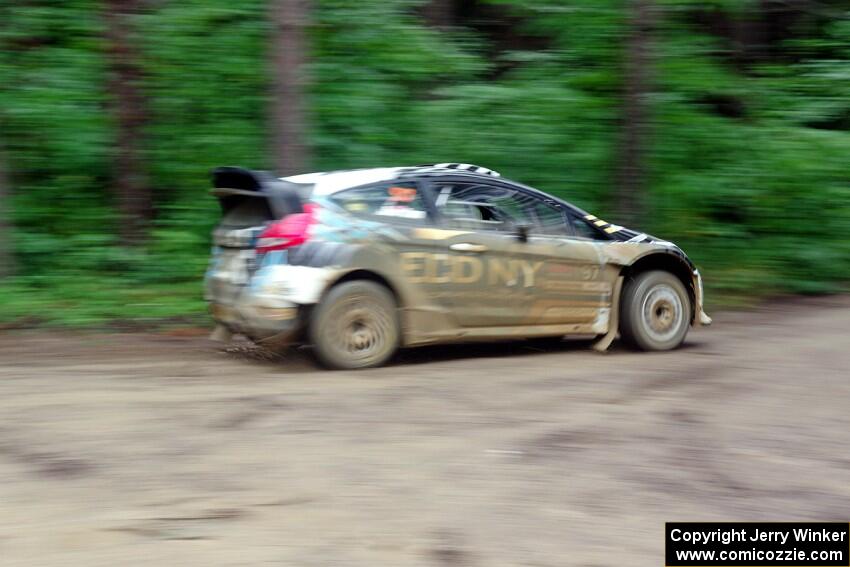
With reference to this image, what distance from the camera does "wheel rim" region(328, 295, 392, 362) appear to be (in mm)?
8289

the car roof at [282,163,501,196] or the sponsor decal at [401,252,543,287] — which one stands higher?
the car roof at [282,163,501,196]

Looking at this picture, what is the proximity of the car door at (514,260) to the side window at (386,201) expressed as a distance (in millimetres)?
202

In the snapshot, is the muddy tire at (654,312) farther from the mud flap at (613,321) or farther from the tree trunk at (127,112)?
the tree trunk at (127,112)

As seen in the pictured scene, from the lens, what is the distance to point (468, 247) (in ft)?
28.7

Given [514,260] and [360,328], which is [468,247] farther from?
[360,328]

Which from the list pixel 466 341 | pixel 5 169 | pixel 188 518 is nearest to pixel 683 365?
pixel 466 341

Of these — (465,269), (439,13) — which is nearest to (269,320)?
(465,269)

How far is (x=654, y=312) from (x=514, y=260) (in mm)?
1607

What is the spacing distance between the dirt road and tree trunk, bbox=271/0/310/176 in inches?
147

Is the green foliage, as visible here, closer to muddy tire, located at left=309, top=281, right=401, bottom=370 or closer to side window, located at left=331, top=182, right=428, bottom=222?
side window, located at left=331, top=182, right=428, bottom=222

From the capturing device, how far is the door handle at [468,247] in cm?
871

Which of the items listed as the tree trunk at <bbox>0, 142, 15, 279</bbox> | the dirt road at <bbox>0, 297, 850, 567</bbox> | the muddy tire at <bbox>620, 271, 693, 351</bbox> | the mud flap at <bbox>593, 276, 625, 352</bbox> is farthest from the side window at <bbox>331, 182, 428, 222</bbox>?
the tree trunk at <bbox>0, 142, 15, 279</bbox>

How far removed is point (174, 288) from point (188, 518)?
767 centimetres

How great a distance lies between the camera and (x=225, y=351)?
946 cm
